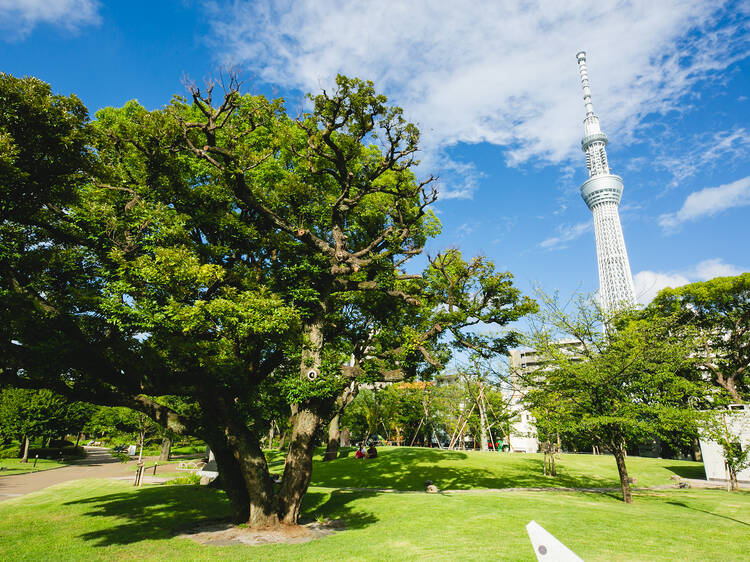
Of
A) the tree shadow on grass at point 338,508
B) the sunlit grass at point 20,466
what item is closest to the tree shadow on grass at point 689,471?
the tree shadow on grass at point 338,508

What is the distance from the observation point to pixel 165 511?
14352 millimetres

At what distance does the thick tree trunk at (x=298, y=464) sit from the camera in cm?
1259

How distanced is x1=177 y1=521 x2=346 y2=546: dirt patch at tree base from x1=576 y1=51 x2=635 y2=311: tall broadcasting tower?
302 feet

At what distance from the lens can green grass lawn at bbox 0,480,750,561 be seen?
30.9 ft

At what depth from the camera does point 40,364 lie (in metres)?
9.55

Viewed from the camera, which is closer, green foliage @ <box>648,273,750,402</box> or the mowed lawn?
the mowed lawn

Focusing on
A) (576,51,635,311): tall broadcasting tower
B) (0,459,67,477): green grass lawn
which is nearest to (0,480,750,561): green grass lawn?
(0,459,67,477): green grass lawn

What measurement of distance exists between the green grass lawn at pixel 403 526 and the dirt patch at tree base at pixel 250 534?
497 mm

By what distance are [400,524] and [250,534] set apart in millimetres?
4574

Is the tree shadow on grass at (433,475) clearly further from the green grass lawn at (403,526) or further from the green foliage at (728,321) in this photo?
the green foliage at (728,321)

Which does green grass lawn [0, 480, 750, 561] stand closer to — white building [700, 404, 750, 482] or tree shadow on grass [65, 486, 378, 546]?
tree shadow on grass [65, 486, 378, 546]

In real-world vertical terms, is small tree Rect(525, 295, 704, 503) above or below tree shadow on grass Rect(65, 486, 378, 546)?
above

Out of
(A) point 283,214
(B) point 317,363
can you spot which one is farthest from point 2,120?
(B) point 317,363


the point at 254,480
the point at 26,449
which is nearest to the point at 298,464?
the point at 254,480
